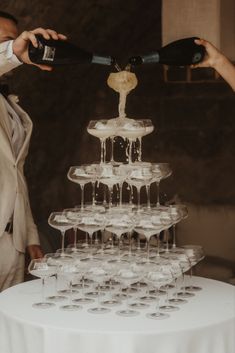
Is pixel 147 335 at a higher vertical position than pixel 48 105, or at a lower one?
lower

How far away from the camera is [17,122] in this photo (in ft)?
11.0

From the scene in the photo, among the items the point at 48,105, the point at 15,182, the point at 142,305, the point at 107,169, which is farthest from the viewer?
the point at 48,105

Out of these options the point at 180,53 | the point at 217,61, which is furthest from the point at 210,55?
the point at 180,53

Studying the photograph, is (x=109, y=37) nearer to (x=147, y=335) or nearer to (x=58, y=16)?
(x=58, y=16)

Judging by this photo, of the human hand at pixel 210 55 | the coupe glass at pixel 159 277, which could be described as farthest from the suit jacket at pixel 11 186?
the coupe glass at pixel 159 277

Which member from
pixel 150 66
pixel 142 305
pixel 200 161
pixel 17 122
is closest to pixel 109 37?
pixel 150 66

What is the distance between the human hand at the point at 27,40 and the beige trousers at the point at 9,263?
3.10 ft

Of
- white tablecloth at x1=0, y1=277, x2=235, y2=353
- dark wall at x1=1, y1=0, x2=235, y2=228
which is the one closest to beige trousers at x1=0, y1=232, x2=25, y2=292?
white tablecloth at x1=0, y1=277, x2=235, y2=353

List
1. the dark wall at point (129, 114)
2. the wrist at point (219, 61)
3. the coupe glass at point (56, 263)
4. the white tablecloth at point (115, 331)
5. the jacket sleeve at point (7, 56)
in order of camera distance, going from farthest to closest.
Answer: the dark wall at point (129, 114), the wrist at point (219, 61), the jacket sleeve at point (7, 56), the coupe glass at point (56, 263), the white tablecloth at point (115, 331)

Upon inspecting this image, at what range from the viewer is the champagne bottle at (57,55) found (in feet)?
8.56

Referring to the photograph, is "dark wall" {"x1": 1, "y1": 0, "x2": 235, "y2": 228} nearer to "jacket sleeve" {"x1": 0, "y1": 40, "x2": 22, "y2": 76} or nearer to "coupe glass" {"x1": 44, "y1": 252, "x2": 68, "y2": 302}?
"jacket sleeve" {"x1": 0, "y1": 40, "x2": 22, "y2": 76}

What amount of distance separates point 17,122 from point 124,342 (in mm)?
1592

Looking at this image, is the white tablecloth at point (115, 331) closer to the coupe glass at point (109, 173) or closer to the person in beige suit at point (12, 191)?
the coupe glass at point (109, 173)

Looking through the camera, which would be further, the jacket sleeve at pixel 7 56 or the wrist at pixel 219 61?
the wrist at pixel 219 61
